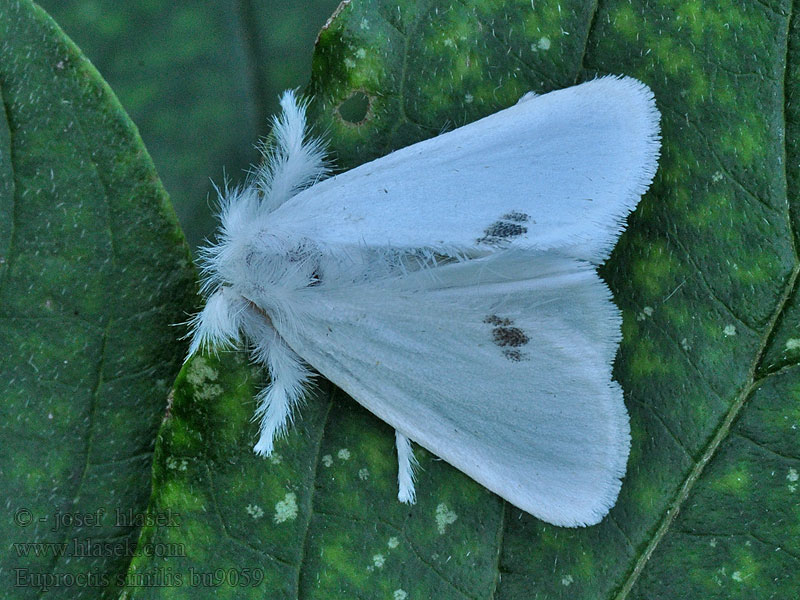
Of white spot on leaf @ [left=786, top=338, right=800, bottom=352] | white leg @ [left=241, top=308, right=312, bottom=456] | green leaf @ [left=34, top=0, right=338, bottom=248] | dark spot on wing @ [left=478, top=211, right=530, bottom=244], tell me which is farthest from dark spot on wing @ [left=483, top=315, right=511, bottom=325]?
green leaf @ [left=34, top=0, right=338, bottom=248]

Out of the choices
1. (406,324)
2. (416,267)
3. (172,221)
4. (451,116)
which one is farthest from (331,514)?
(451,116)

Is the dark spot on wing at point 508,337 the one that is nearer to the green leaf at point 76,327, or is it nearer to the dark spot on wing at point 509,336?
the dark spot on wing at point 509,336

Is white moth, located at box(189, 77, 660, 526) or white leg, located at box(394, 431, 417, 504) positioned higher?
white moth, located at box(189, 77, 660, 526)

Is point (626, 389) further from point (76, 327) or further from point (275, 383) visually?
point (76, 327)

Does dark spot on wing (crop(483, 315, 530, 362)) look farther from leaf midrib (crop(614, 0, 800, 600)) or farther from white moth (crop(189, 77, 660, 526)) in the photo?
leaf midrib (crop(614, 0, 800, 600))

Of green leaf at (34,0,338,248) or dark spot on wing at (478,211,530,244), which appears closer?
dark spot on wing at (478,211,530,244)

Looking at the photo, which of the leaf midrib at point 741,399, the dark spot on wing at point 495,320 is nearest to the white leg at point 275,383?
the dark spot on wing at point 495,320

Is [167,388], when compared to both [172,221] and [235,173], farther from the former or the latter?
[235,173]
